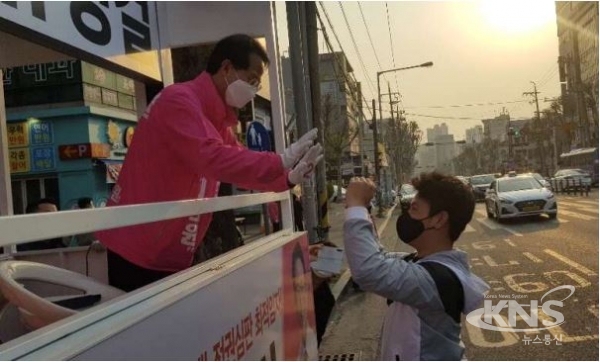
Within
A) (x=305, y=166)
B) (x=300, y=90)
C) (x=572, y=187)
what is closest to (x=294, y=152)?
(x=305, y=166)

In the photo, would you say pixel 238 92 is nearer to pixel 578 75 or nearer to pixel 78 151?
pixel 78 151

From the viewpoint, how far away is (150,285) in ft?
4.56

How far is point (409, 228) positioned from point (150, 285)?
929 millimetres

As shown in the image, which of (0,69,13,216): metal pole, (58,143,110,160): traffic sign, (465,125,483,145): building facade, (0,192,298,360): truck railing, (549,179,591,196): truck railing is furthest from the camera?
(465,125,483,145): building facade

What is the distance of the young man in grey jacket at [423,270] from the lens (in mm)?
1790

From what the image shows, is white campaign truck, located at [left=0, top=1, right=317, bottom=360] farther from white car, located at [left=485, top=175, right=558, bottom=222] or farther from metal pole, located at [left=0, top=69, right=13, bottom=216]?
white car, located at [left=485, top=175, right=558, bottom=222]

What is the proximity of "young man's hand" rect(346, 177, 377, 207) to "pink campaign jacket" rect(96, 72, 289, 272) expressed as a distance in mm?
219

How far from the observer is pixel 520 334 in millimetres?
5664

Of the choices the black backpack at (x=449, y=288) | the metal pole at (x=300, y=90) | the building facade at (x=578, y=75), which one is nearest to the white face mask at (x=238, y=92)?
the black backpack at (x=449, y=288)

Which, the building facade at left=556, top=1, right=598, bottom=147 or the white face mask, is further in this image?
the building facade at left=556, top=1, right=598, bottom=147

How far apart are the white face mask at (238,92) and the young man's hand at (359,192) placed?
21.3 inches

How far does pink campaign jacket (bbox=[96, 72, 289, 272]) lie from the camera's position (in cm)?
179

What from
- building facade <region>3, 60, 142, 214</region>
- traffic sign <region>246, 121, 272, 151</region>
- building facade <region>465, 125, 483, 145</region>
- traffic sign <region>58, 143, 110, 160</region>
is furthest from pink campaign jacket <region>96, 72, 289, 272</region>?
building facade <region>465, 125, 483, 145</region>

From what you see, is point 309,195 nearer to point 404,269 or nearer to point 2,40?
point 2,40
